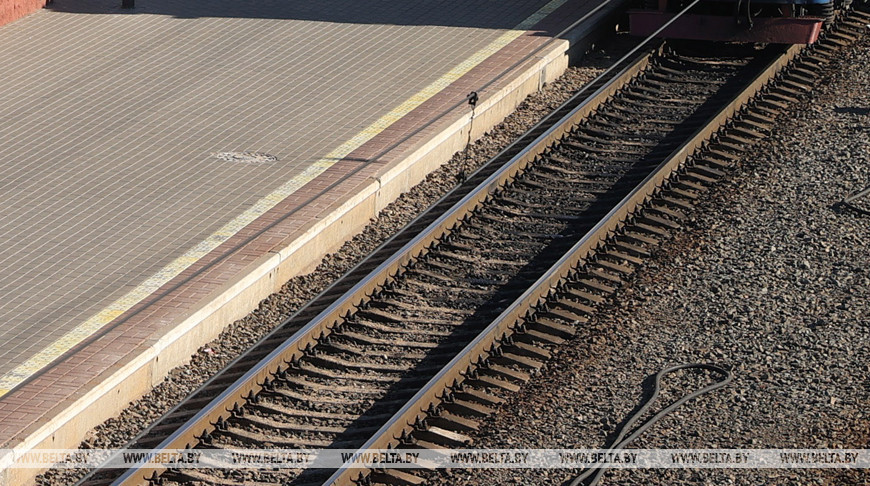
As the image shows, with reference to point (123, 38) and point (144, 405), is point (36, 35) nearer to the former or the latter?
point (123, 38)

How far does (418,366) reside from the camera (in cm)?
1035

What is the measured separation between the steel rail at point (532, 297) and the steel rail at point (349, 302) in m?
1.15

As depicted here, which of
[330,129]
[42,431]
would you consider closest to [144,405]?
[42,431]

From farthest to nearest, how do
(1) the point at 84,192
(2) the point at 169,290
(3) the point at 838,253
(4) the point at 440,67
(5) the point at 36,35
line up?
(5) the point at 36,35 < (4) the point at 440,67 < (1) the point at 84,192 < (3) the point at 838,253 < (2) the point at 169,290

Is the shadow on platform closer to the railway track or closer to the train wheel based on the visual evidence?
the railway track

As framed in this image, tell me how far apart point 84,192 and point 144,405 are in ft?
12.7

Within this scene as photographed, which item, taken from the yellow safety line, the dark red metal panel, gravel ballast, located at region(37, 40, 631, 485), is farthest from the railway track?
the yellow safety line

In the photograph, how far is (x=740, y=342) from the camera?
1050cm

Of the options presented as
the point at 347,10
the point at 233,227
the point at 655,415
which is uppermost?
the point at 347,10

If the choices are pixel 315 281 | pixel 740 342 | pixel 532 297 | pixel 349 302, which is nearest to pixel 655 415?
pixel 740 342

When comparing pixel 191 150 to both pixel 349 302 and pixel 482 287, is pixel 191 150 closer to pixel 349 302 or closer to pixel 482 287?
pixel 349 302

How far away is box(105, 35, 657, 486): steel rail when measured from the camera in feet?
29.8

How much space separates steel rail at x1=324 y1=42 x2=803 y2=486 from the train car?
3.99ft

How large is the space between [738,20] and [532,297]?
737 centimetres
